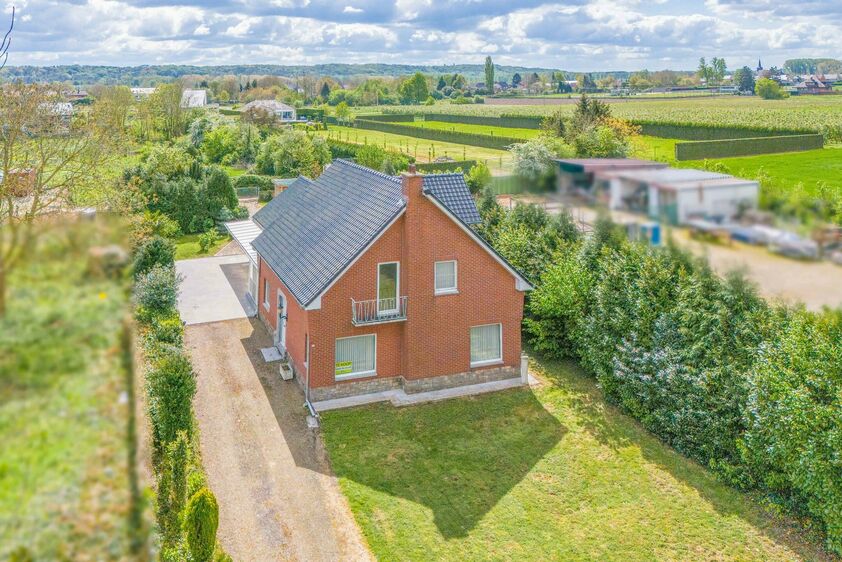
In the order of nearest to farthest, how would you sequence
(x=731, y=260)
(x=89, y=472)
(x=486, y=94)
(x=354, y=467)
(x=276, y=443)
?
(x=89, y=472) < (x=731, y=260) < (x=354, y=467) < (x=276, y=443) < (x=486, y=94)

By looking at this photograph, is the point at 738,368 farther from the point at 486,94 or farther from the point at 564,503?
the point at 486,94

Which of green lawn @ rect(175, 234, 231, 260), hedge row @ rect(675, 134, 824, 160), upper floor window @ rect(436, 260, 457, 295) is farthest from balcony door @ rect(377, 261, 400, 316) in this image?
hedge row @ rect(675, 134, 824, 160)

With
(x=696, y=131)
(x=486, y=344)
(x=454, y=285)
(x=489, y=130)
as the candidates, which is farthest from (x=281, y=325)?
(x=489, y=130)

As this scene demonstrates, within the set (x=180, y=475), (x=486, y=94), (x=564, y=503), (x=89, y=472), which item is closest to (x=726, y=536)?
(x=564, y=503)

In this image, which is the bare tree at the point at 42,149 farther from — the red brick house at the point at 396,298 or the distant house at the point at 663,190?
the distant house at the point at 663,190

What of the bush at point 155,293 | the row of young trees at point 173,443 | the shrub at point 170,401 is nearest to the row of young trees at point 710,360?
the row of young trees at point 173,443

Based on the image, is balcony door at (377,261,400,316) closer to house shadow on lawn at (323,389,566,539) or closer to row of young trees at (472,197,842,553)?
house shadow on lawn at (323,389,566,539)
